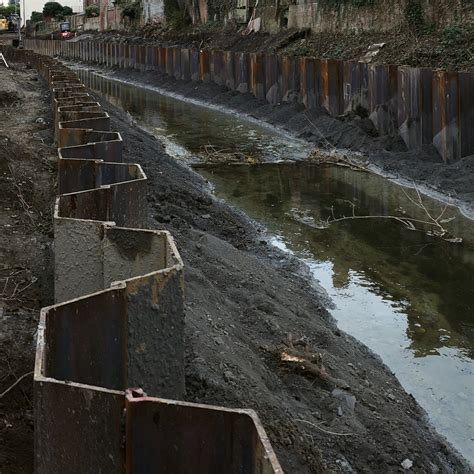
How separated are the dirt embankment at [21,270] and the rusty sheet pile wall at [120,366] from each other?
45 centimetres

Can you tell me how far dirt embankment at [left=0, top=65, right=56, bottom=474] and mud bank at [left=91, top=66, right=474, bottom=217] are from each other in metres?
6.15

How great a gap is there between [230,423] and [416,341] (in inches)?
200

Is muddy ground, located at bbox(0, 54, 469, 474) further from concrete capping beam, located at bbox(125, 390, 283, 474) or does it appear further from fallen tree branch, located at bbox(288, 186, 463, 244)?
fallen tree branch, located at bbox(288, 186, 463, 244)

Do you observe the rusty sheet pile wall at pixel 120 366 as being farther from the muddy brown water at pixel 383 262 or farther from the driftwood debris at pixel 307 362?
the muddy brown water at pixel 383 262

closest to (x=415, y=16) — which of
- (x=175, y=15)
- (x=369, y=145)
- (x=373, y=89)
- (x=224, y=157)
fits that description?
(x=373, y=89)

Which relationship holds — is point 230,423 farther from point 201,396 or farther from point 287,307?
point 287,307

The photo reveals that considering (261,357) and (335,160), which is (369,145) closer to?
(335,160)

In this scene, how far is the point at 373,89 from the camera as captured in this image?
17922 millimetres

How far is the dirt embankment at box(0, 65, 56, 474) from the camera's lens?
4238mm

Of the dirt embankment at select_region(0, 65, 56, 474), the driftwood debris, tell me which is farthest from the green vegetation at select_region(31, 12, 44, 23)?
the driftwood debris

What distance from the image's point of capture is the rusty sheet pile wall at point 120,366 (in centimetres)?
314

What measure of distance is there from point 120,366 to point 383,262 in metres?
6.46

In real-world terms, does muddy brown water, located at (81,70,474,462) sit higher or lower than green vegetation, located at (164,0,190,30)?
lower

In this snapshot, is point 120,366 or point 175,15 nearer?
point 120,366
